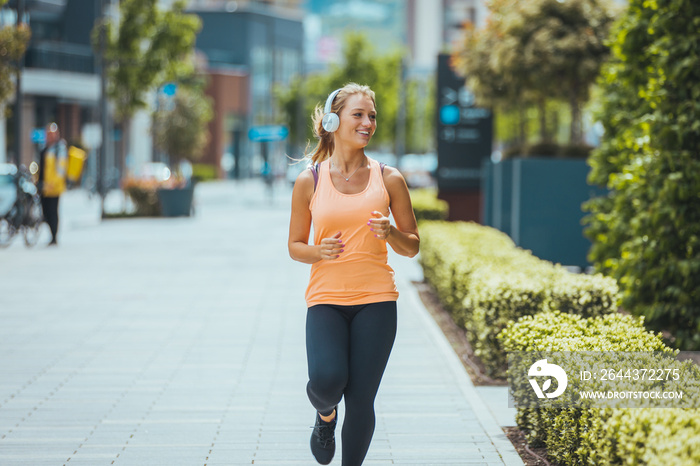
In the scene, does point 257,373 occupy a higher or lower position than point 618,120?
lower

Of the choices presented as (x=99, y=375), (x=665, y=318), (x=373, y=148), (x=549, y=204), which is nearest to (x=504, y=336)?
(x=665, y=318)

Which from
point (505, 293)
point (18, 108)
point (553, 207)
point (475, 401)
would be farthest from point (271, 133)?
point (475, 401)

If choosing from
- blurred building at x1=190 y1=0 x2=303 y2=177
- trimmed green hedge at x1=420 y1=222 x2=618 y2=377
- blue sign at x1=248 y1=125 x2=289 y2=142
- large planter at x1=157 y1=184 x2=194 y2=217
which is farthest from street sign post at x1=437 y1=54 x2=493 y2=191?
blurred building at x1=190 y1=0 x2=303 y2=177

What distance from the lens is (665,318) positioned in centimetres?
813

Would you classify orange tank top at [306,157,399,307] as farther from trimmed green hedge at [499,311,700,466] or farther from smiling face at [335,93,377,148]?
trimmed green hedge at [499,311,700,466]

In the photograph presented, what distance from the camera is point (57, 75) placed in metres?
45.5

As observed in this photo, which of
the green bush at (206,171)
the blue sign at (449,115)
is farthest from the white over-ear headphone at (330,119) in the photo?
the green bush at (206,171)

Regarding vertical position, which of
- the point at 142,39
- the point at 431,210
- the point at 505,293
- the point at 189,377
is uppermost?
the point at 142,39

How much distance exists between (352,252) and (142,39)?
24955 millimetres

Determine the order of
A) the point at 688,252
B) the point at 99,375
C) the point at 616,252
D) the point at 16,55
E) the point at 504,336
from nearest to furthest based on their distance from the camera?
1. the point at 504,336
2. the point at 99,375
3. the point at 688,252
4. the point at 616,252
5. the point at 16,55

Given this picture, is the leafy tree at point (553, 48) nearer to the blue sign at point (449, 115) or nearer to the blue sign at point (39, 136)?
the blue sign at point (449, 115)

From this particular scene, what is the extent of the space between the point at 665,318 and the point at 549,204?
5.01 m

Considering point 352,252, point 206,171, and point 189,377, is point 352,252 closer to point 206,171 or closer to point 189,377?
point 189,377

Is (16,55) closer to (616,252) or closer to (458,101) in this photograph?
(458,101)
